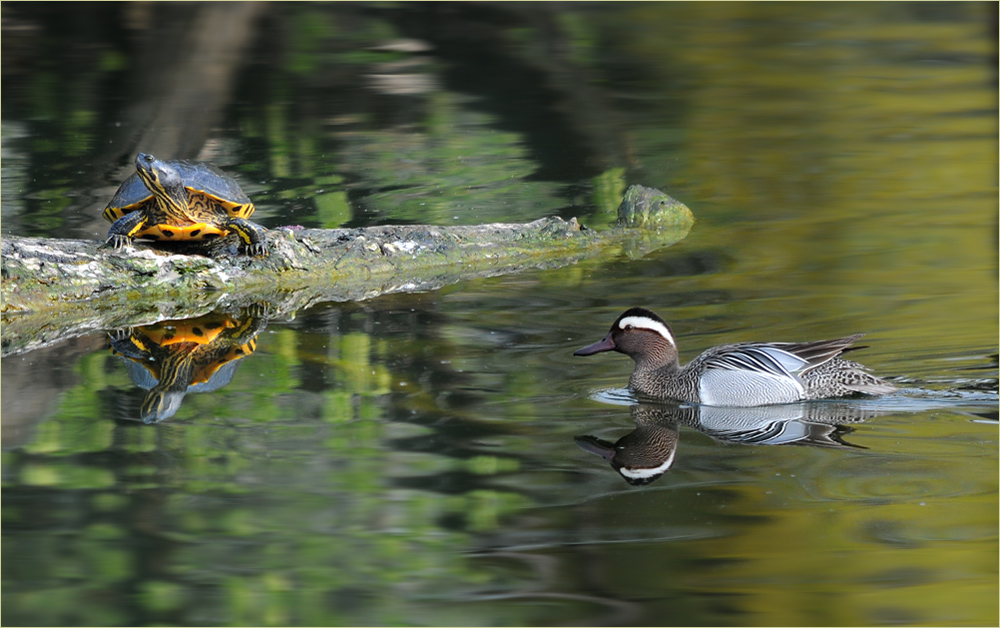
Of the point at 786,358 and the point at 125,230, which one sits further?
the point at 125,230

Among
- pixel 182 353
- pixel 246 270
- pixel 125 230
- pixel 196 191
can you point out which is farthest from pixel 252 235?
pixel 182 353

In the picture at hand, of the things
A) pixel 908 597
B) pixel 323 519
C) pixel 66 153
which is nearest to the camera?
pixel 908 597

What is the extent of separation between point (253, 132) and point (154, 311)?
7.07 meters

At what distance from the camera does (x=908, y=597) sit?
4.06m

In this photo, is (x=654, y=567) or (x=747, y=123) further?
(x=747, y=123)

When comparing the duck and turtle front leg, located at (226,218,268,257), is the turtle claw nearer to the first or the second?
turtle front leg, located at (226,218,268,257)

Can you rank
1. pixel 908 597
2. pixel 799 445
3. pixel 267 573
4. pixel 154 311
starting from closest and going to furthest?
pixel 908 597 < pixel 267 573 < pixel 799 445 < pixel 154 311

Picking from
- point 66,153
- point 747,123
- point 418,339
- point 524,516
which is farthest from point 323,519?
point 747,123

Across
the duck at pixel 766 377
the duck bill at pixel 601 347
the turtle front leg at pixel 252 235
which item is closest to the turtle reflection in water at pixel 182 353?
the turtle front leg at pixel 252 235

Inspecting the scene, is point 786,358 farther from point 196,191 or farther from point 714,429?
point 196,191

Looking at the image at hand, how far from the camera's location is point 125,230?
8539mm

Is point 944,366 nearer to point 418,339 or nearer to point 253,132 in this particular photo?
point 418,339

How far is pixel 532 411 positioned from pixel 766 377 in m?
1.20

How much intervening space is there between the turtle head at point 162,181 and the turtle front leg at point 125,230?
0.20 metres
